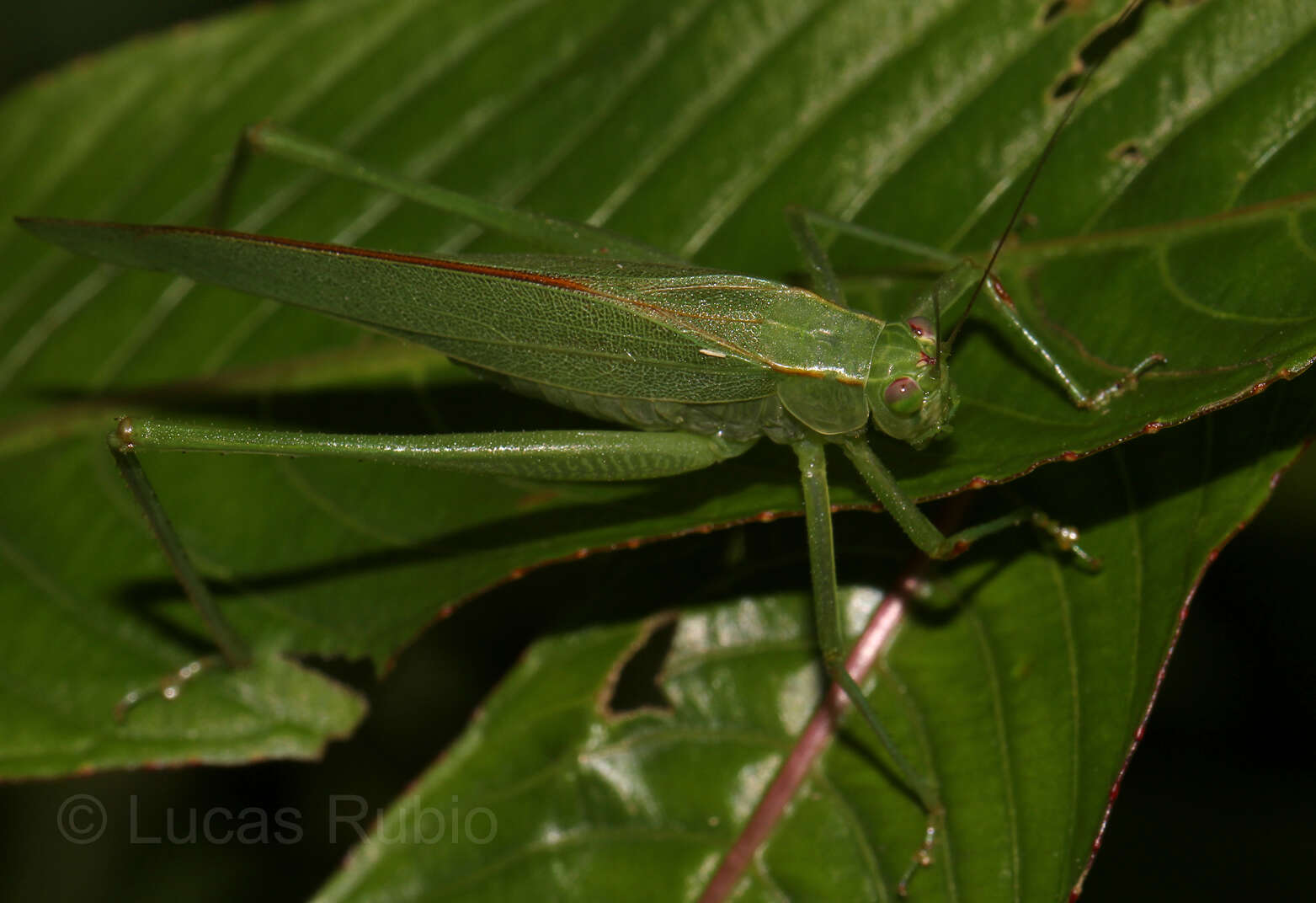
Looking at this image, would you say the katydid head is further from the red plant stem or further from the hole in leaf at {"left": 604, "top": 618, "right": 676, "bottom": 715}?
the hole in leaf at {"left": 604, "top": 618, "right": 676, "bottom": 715}

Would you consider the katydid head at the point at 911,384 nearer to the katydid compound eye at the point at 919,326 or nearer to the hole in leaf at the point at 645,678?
the katydid compound eye at the point at 919,326

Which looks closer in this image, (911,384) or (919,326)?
(911,384)

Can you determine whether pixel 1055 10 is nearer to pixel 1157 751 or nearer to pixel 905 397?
pixel 905 397

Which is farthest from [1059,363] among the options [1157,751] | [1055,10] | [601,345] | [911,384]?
[1157,751]

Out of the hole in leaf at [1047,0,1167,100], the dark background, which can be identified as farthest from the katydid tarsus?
the hole in leaf at [1047,0,1167,100]

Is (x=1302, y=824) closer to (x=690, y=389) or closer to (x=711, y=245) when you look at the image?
(x=690, y=389)

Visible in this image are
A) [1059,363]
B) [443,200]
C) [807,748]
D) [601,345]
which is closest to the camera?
[1059,363]

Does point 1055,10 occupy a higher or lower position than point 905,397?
higher

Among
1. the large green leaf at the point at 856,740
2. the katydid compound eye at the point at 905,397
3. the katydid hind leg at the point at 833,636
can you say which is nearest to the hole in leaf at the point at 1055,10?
the katydid compound eye at the point at 905,397
